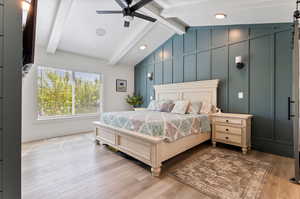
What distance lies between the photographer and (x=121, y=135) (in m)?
2.86

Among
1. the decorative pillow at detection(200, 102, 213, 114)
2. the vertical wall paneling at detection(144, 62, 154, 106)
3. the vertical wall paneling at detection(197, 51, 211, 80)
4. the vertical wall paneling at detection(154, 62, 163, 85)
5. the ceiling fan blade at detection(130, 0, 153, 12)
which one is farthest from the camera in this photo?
the vertical wall paneling at detection(144, 62, 154, 106)

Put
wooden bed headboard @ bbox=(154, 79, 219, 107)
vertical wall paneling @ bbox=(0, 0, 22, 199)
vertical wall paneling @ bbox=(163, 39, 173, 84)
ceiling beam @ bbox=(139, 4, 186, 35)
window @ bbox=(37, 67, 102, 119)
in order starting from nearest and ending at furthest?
vertical wall paneling @ bbox=(0, 0, 22, 199) < ceiling beam @ bbox=(139, 4, 186, 35) < wooden bed headboard @ bbox=(154, 79, 219, 107) < window @ bbox=(37, 67, 102, 119) < vertical wall paneling @ bbox=(163, 39, 173, 84)

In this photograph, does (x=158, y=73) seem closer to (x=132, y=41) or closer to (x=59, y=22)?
(x=132, y=41)

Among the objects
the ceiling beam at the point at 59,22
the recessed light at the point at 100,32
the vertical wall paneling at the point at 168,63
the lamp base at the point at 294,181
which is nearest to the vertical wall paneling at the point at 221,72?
the vertical wall paneling at the point at 168,63

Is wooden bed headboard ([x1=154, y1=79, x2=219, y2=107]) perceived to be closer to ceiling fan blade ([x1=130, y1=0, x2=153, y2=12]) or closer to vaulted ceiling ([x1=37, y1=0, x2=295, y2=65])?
vaulted ceiling ([x1=37, y1=0, x2=295, y2=65])

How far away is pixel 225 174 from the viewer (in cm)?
223

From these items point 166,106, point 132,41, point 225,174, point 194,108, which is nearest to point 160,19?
point 132,41

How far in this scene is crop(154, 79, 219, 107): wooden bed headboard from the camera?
3.87m

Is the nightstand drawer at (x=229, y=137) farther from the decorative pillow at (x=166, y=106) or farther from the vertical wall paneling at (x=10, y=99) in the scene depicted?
the vertical wall paneling at (x=10, y=99)

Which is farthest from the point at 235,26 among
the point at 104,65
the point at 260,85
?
the point at 104,65

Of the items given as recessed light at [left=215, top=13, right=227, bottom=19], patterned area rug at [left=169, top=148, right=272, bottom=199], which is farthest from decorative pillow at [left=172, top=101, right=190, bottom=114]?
recessed light at [left=215, top=13, right=227, bottom=19]

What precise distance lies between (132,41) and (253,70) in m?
3.33

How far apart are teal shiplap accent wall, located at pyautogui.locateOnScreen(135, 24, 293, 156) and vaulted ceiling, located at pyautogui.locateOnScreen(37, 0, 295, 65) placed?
31 cm

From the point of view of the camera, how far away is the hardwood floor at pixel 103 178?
1785mm
